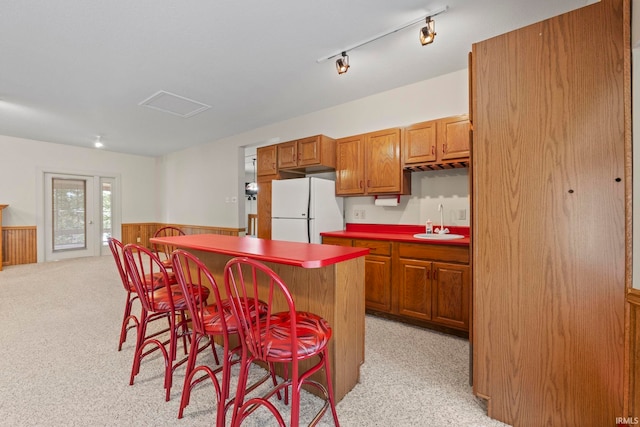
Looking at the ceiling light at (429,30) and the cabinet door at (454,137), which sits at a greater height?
the ceiling light at (429,30)

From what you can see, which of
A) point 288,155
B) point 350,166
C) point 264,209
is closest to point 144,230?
point 264,209

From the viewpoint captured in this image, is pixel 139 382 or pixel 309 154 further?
pixel 309 154

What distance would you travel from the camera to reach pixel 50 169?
6.13 meters

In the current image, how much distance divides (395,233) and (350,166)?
1.01m

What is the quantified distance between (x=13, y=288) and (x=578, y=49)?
661 centimetres

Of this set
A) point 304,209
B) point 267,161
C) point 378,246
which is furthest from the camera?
point 267,161

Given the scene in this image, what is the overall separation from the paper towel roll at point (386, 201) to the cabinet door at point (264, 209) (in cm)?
157

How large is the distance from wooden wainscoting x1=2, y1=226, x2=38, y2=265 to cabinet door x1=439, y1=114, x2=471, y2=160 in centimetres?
792

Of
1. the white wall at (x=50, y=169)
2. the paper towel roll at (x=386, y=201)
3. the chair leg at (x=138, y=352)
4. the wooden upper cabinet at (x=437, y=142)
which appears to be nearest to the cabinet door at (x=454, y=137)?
the wooden upper cabinet at (x=437, y=142)

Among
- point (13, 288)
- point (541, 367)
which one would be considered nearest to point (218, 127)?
point (13, 288)

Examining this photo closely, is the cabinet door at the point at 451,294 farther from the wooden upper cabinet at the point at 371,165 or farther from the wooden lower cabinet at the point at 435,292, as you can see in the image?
the wooden upper cabinet at the point at 371,165

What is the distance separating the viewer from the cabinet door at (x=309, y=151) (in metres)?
3.66

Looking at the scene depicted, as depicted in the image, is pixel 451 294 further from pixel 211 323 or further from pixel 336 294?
pixel 211 323

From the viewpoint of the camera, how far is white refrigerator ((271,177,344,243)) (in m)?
3.50
